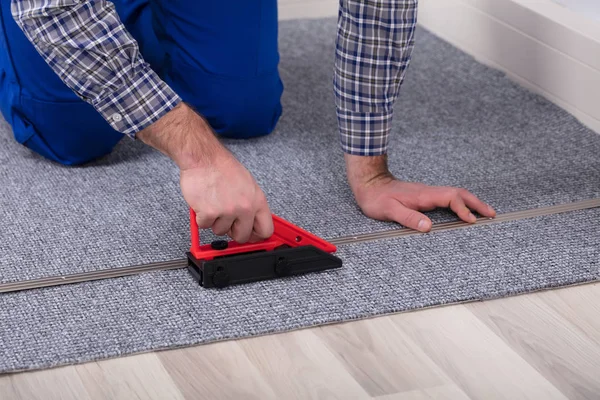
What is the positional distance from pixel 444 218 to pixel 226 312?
0.44 meters

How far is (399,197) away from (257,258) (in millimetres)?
313

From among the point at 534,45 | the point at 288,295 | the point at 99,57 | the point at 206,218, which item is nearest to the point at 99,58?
the point at 99,57

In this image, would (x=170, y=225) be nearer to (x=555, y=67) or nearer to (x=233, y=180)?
(x=233, y=180)

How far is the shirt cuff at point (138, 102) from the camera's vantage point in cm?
121

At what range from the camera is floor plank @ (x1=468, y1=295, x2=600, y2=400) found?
1.06 meters

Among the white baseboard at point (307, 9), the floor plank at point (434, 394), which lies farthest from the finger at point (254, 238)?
the white baseboard at point (307, 9)

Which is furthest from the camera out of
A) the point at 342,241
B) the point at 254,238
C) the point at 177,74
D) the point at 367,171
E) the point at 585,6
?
the point at 585,6

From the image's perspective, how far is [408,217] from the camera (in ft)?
4.58

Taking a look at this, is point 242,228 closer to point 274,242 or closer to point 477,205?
point 274,242

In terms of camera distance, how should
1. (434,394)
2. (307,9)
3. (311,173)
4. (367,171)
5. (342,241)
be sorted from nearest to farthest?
(434,394) < (342,241) < (367,171) < (311,173) < (307,9)

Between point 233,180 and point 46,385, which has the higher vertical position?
point 233,180

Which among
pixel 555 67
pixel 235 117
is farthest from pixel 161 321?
pixel 555 67

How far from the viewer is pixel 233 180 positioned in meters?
1.15

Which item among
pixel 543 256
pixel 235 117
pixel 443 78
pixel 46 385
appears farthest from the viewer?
pixel 443 78
